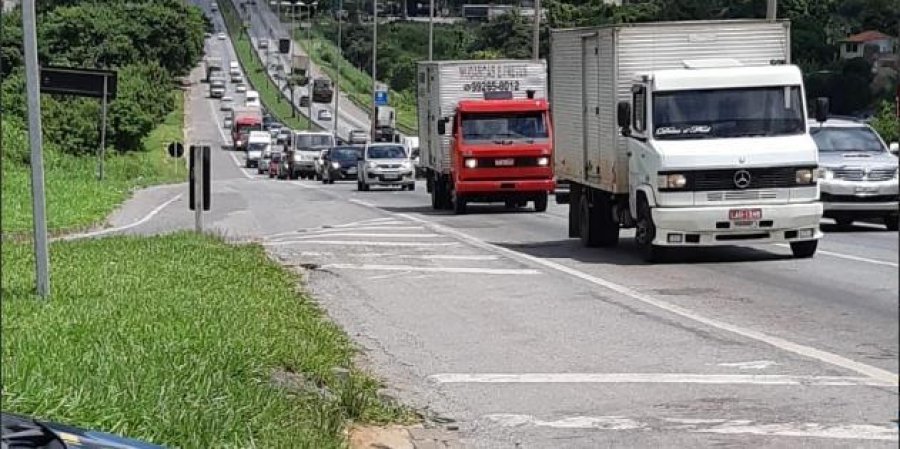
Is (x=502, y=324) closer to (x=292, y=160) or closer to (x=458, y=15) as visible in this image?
(x=458, y=15)

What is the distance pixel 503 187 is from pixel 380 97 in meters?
40.0

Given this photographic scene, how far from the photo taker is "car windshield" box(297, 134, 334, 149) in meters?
66.0

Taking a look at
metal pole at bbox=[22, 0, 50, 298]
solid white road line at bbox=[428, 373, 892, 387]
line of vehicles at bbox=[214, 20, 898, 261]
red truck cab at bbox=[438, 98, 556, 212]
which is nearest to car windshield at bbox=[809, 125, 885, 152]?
line of vehicles at bbox=[214, 20, 898, 261]

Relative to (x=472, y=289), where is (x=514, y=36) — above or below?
above

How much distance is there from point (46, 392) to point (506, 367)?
4697mm

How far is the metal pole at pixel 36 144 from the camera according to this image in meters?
10.4

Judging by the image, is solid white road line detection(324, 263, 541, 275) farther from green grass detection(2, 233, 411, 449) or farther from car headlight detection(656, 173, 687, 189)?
green grass detection(2, 233, 411, 449)

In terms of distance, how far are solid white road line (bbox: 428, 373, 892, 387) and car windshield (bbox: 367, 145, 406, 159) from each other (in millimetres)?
37203

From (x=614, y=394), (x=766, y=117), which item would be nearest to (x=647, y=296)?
(x=766, y=117)

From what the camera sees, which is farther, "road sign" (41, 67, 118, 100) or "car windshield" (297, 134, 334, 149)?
"car windshield" (297, 134, 334, 149)

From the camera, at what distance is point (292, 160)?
65.8 meters

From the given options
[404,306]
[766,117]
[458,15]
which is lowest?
[404,306]

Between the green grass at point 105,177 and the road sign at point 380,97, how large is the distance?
15.3 m

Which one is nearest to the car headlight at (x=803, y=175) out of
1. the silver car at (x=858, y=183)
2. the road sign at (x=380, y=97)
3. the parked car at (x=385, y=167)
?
the silver car at (x=858, y=183)
